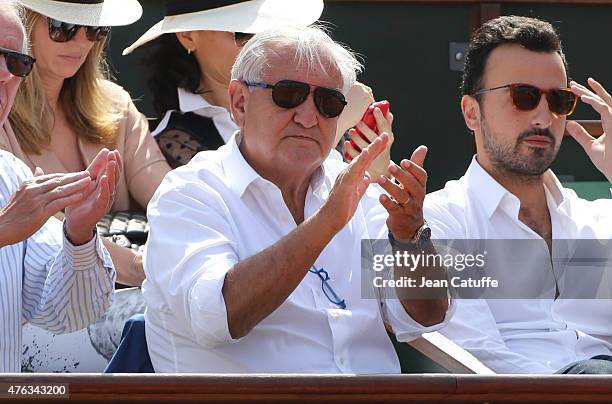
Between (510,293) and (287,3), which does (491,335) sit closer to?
(510,293)

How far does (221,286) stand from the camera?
101 inches

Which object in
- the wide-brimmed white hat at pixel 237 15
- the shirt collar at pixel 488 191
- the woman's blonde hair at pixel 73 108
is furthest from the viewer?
the wide-brimmed white hat at pixel 237 15

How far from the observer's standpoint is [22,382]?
208cm

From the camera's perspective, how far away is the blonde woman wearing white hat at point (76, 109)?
11.4ft

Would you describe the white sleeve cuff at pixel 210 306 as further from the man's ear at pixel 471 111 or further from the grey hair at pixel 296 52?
the man's ear at pixel 471 111

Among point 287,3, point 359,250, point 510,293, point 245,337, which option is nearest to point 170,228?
point 245,337

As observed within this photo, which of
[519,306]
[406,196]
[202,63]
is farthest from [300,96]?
[202,63]

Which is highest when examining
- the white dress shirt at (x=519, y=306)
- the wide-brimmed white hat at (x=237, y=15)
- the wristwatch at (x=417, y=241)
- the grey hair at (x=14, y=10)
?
the grey hair at (x=14, y=10)

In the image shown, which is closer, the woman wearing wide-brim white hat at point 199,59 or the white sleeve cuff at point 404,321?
the white sleeve cuff at point 404,321

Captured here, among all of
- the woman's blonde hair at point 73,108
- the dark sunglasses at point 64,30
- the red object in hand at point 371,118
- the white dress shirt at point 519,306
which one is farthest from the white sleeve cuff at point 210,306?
the dark sunglasses at point 64,30

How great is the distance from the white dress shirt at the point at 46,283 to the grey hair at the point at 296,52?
1.75 ft

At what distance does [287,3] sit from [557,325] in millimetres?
1298

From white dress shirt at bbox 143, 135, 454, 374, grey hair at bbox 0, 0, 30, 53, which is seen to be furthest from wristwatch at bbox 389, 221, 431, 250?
grey hair at bbox 0, 0, 30, 53

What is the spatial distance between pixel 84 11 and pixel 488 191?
1.20 m
